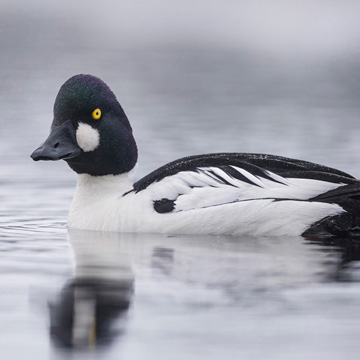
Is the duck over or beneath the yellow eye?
beneath

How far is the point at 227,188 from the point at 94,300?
284cm

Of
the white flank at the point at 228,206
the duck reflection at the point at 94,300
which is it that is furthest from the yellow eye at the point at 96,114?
the duck reflection at the point at 94,300

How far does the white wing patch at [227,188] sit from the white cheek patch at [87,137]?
2.52ft

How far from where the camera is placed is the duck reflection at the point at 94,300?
6371mm

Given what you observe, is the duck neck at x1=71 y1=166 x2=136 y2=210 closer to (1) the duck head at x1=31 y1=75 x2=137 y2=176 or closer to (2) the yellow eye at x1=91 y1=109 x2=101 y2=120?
(1) the duck head at x1=31 y1=75 x2=137 y2=176

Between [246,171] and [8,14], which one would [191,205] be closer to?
[246,171]

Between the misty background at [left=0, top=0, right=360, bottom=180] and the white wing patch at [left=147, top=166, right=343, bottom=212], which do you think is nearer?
the white wing patch at [left=147, top=166, right=343, bottom=212]

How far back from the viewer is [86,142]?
10305mm

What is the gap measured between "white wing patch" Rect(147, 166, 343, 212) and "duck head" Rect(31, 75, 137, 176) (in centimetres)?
76

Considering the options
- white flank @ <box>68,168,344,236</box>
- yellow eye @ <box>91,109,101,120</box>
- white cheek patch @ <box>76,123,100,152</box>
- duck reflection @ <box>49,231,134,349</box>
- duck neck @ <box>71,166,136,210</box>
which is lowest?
duck reflection @ <box>49,231,134,349</box>

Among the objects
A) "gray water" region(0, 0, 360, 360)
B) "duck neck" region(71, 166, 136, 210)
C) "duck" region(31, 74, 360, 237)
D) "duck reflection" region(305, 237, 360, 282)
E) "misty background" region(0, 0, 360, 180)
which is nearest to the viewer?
"gray water" region(0, 0, 360, 360)

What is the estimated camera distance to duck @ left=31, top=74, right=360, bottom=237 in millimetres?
9594

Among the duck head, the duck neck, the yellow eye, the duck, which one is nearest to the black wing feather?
the duck

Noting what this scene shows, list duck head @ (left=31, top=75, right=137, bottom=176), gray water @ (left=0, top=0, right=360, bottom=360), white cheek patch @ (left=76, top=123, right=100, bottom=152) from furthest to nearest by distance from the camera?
white cheek patch @ (left=76, top=123, right=100, bottom=152), duck head @ (left=31, top=75, right=137, bottom=176), gray water @ (left=0, top=0, right=360, bottom=360)
